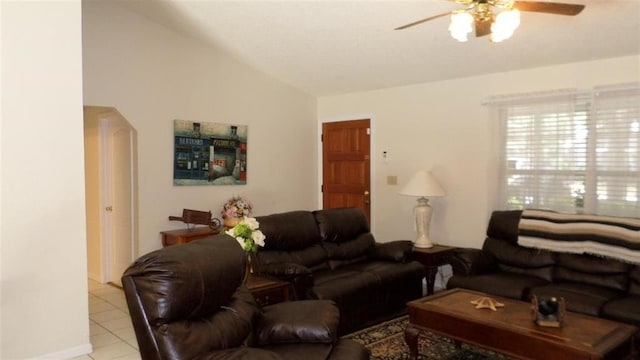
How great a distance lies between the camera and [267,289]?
3.32 meters

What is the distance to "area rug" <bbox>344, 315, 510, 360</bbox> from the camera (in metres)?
3.44

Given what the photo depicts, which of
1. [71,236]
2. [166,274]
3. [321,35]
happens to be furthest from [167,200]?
[166,274]

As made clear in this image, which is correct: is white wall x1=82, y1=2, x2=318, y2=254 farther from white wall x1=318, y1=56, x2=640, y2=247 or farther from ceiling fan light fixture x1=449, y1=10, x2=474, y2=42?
ceiling fan light fixture x1=449, y1=10, x2=474, y2=42

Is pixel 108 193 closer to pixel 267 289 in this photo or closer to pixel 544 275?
pixel 267 289

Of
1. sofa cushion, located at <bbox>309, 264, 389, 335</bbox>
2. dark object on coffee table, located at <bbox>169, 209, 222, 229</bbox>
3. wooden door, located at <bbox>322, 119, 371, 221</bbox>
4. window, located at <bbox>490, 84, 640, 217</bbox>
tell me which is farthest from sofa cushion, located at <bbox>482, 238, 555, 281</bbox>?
dark object on coffee table, located at <bbox>169, 209, 222, 229</bbox>

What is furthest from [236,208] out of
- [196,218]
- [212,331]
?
[212,331]

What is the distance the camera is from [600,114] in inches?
166

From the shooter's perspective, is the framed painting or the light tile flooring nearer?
the light tile flooring

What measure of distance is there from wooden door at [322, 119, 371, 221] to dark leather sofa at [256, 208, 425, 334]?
1.34 metres

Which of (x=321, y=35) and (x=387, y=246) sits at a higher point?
(x=321, y=35)

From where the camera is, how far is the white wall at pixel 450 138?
4.55 meters

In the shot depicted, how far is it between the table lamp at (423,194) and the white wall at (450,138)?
38 cm

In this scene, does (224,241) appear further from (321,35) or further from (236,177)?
(236,177)

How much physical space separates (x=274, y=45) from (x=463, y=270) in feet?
9.67
